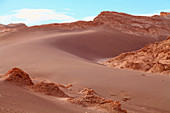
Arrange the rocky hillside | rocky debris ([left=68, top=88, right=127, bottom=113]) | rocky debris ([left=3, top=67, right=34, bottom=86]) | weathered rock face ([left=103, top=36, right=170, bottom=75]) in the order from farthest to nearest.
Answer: the rocky hillside, weathered rock face ([left=103, top=36, right=170, bottom=75]), rocky debris ([left=3, top=67, right=34, bottom=86]), rocky debris ([left=68, top=88, right=127, bottom=113])

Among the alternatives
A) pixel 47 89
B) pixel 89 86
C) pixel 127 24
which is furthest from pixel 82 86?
pixel 127 24

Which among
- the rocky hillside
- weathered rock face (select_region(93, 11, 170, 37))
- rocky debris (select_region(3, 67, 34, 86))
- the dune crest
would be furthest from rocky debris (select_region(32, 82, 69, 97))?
weathered rock face (select_region(93, 11, 170, 37))

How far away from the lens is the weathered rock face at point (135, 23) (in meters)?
23.8

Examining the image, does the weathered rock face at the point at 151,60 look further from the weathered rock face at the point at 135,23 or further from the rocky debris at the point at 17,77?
the weathered rock face at the point at 135,23

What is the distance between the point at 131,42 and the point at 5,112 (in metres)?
20.4

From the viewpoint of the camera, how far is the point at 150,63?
8820 millimetres

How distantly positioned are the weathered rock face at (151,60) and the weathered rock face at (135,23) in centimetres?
1289

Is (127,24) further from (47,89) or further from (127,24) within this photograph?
(47,89)

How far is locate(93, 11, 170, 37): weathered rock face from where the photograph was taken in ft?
77.9

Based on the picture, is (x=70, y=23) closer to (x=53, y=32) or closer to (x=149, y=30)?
(x=53, y=32)

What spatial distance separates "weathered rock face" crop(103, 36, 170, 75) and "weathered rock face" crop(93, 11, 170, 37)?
12.9 metres

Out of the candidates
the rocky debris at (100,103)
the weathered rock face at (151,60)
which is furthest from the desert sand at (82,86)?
the weathered rock face at (151,60)

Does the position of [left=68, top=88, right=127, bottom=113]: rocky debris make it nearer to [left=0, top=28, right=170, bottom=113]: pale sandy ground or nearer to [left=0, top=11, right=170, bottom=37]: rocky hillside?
[left=0, top=28, right=170, bottom=113]: pale sandy ground

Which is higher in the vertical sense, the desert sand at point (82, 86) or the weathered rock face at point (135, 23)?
the weathered rock face at point (135, 23)
